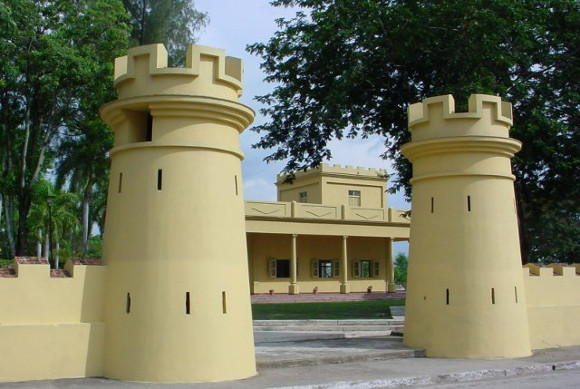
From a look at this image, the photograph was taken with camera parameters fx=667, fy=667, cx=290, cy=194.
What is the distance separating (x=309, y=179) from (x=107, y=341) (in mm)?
38174

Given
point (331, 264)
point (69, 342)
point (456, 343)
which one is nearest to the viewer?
point (69, 342)

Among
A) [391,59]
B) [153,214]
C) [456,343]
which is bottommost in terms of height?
[456,343]

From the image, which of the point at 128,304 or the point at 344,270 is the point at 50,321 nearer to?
the point at 128,304

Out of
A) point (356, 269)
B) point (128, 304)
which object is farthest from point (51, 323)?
point (356, 269)

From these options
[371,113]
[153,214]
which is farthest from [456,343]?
[371,113]

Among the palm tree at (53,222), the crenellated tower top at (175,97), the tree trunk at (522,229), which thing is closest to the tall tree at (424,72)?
the tree trunk at (522,229)

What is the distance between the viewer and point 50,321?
9.22 m

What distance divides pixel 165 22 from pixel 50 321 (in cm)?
2312

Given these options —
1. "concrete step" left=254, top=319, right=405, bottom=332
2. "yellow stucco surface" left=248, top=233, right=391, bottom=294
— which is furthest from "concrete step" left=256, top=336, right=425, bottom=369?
"yellow stucco surface" left=248, top=233, right=391, bottom=294

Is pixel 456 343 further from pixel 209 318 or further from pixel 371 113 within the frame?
pixel 371 113

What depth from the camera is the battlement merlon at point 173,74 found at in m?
9.77

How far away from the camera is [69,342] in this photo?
30.6 ft

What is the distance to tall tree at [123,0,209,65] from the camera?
98.6 feet

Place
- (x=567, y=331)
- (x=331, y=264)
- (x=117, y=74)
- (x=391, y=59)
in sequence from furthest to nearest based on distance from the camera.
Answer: (x=331, y=264) → (x=391, y=59) → (x=567, y=331) → (x=117, y=74)
